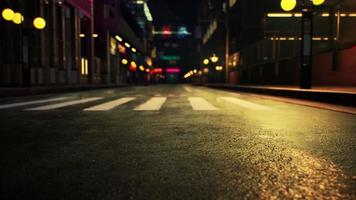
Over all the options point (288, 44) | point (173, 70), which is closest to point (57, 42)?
point (288, 44)

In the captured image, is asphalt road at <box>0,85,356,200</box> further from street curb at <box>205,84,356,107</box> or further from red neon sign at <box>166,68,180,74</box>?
red neon sign at <box>166,68,180,74</box>

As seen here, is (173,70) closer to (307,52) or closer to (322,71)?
(322,71)

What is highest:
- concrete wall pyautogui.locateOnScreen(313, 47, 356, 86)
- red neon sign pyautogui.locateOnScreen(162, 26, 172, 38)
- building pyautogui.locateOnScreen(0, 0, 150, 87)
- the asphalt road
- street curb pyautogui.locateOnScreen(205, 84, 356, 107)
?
red neon sign pyautogui.locateOnScreen(162, 26, 172, 38)

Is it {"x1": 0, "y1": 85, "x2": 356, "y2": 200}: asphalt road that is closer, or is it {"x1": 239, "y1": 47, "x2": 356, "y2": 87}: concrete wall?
{"x1": 0, "y1": 85, "x2": 356, "y2": 200}: asphalt road

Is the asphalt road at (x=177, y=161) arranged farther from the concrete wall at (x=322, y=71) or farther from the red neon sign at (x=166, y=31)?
the red neon sign at (x=166, y=31)

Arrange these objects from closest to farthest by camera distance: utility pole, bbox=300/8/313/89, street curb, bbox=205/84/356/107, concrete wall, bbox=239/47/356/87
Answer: street curb, bbox=205/84/356/107 → utility pole, bbox=300/8/313/89 → concrete wall, bbox=239/47/356/87

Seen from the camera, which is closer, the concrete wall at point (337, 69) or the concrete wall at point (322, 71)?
the concrete wall at point (337, 69)

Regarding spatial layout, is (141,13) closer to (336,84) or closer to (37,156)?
(336,84)

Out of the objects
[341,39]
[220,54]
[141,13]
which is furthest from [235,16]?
[141,13]

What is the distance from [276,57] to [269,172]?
20808 mm

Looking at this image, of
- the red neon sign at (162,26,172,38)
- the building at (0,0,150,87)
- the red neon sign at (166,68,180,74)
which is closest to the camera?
the building at (0,0,150,87)

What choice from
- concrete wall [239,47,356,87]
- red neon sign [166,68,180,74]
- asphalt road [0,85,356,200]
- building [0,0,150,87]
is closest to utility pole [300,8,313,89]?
concrete wall [239,47,356,87]

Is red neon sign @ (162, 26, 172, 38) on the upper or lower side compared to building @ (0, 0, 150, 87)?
upper

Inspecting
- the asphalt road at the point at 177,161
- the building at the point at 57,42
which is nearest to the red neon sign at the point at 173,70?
the building at the point at 57,42
